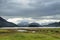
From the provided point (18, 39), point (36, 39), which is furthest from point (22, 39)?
point (36, 39)

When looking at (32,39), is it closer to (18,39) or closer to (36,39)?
(36,39)

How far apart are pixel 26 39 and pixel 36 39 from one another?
13.4 ft

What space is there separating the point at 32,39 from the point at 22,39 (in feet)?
13.6

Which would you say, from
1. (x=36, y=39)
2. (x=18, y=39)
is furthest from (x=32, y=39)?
(x=18, y=39)

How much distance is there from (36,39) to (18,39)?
7370 millimetres

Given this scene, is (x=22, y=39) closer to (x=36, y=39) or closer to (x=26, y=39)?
(x=26, y=39)

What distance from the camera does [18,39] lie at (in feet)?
209

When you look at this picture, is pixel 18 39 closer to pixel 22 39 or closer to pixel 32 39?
pixel 22 39

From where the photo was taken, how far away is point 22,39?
63.7 metres

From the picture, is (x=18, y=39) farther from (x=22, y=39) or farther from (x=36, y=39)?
(x=36, y=39)

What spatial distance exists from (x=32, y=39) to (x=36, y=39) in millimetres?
1650

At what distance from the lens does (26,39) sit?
208ft

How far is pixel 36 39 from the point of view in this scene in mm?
63281

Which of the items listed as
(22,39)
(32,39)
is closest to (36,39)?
(32,39)
